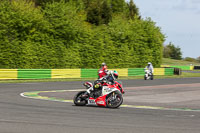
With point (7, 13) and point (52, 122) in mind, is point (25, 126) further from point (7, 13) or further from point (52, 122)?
point (7, 13)

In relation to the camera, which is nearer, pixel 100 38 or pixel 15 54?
pixel 15 54

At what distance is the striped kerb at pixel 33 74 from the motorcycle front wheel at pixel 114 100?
59.3 ft

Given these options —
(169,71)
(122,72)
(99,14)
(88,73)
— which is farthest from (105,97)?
(99,14)

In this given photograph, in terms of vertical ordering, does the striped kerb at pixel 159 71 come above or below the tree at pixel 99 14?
below

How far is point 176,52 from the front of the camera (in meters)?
153

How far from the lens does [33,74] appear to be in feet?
98.3

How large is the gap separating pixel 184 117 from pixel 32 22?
2685 centimetres

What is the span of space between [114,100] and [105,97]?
324mm

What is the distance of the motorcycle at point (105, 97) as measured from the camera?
1200 centimetres

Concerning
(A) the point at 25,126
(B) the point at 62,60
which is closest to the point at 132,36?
(B) the point at 62,60

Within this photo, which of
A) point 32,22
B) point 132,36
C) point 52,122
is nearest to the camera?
point 52,122

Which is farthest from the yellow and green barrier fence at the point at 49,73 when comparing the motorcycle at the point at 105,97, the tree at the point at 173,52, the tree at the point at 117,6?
the tree at the point at 173,52

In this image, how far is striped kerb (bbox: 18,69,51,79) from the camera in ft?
95.5

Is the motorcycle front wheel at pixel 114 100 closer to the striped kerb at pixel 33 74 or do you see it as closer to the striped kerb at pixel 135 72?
the striped kerb at pixel 33 74
